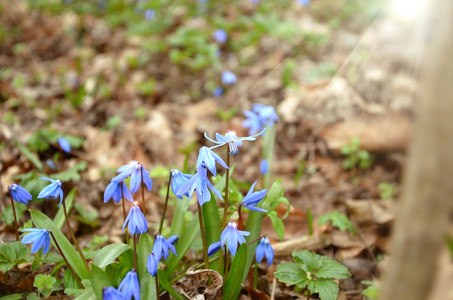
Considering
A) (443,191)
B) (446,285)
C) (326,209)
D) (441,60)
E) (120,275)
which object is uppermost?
(441,60)

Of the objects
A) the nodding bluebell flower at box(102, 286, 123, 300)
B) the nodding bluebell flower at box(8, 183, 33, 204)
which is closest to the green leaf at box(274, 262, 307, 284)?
the nodding bluebell flower at box(102, 286, 123, 300)

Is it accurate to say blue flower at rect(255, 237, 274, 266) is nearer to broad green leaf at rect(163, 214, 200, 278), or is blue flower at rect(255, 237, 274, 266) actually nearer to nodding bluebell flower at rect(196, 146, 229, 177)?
broad green leaf at rect(163, 214, 200, 278)

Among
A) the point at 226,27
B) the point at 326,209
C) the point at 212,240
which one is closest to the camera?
the point at 212,240

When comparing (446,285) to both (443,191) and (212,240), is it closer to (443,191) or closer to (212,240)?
(443,191)

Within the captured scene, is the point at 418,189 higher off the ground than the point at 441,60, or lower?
lower

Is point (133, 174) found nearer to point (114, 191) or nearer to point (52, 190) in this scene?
point (114, 191)

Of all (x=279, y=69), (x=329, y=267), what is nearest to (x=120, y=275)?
(x=329, y=267)
